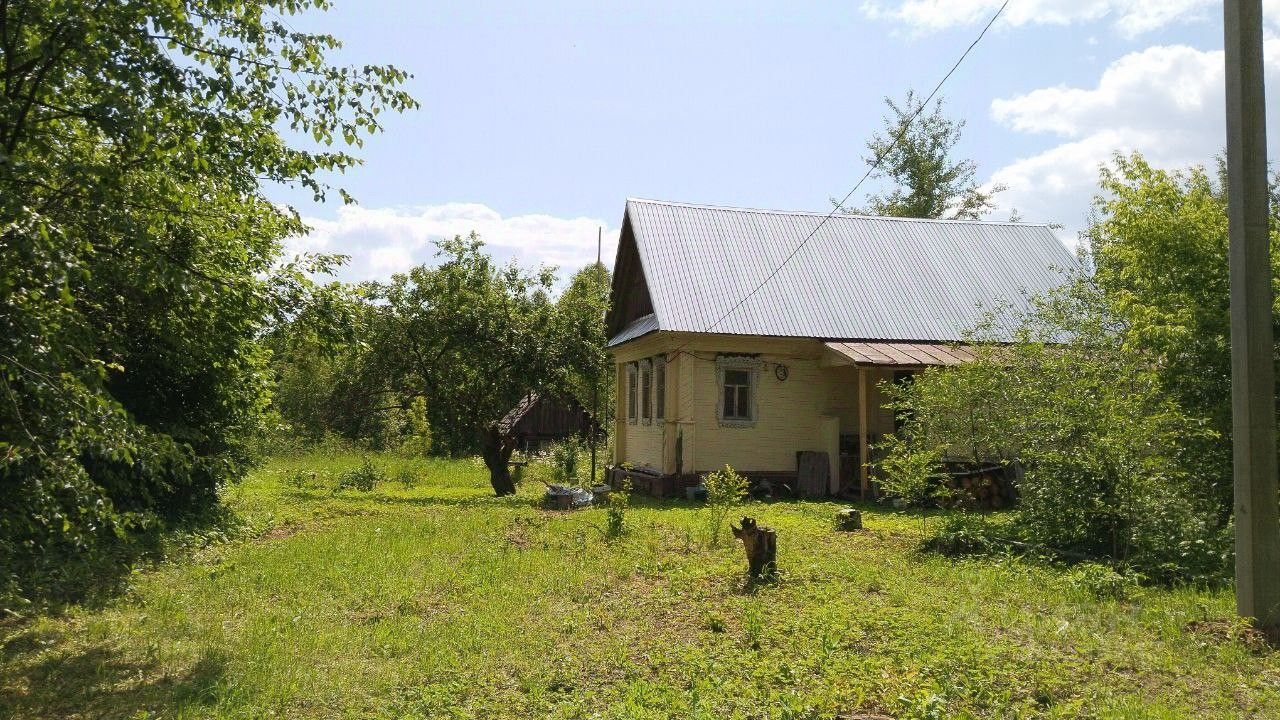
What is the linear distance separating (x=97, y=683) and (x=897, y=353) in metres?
13.8

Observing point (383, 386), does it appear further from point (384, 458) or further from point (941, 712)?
point (941, 712)

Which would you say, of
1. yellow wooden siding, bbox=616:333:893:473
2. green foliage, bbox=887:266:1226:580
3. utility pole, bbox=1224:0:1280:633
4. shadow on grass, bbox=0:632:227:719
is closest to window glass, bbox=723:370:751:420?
yellow wooden siding, bbox=616:333:893:473

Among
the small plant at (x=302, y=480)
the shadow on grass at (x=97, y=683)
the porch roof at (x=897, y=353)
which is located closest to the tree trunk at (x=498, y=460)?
the small plant at (x=302, y=480)

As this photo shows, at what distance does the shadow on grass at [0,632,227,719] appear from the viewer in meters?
5.91

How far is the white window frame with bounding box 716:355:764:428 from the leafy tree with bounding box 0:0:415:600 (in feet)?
32.7

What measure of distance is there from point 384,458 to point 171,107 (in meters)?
22.5

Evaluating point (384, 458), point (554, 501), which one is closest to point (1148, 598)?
point (554, 501)

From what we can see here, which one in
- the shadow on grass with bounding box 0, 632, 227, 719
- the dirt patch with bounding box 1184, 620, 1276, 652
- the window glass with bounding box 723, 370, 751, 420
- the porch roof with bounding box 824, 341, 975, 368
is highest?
the porch roof with bounding box 824, 341, 975, 368

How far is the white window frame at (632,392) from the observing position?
71.9 ft

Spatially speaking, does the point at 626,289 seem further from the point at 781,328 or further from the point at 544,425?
the point at 544,425

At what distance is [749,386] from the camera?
724 inches

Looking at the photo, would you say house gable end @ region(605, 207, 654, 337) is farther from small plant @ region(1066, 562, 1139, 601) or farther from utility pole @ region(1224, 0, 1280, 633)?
utility pole @ region(1224, 0, 1280, 633)

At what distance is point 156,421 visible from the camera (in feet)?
40.1

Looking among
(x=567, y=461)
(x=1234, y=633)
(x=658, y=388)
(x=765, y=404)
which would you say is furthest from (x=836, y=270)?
(x=1234, y=633)
